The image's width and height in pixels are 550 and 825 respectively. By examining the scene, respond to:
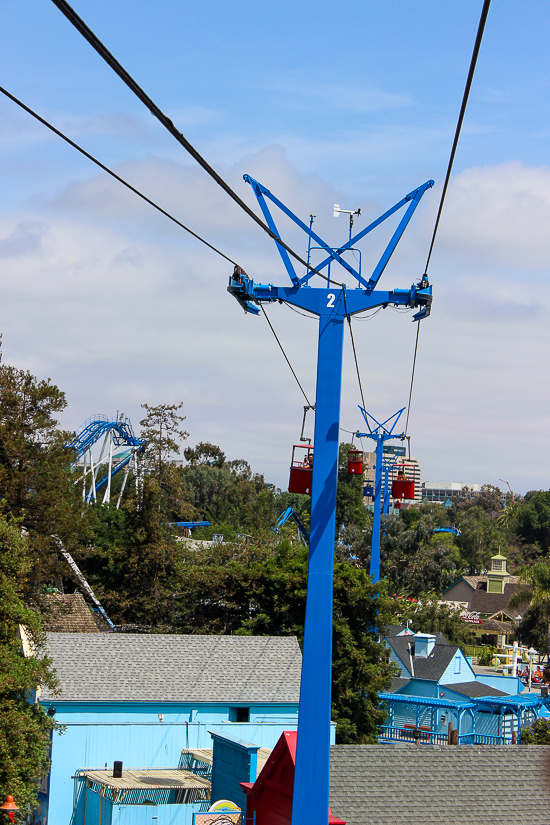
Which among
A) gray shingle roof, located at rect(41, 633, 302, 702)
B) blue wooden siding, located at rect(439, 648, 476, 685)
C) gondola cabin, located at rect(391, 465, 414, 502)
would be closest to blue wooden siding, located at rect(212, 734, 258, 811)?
gray shingle roof, located at rect(41, 633, 302, 702)

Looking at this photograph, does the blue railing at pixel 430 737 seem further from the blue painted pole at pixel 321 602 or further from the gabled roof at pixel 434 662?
the blue painted pole at pixel 321 602

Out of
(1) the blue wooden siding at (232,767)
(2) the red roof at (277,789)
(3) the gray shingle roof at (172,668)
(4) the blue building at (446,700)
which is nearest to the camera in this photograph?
(2) the red roof at (277,789)

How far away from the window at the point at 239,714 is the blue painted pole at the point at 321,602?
60.0 feet

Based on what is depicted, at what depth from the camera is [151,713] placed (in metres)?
27.7

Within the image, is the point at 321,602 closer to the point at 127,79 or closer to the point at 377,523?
the point at 127,79

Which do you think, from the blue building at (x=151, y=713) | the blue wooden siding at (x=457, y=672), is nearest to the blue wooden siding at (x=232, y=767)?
the blue building at (x=151, y=713)

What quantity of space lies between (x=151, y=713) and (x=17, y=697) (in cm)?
783

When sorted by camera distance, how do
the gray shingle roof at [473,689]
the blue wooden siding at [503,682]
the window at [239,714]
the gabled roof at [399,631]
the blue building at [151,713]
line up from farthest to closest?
the gabled roof at [399,631], the blue wooden siding at [503,682], the gray shingle roof at [473,689], the window at [239,714], the blue building at [151,713]

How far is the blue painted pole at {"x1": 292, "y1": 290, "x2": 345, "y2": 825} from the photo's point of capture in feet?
36.3

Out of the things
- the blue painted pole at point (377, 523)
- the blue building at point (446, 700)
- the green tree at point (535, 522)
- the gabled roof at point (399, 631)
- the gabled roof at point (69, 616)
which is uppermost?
the green tree at point (535, 522)

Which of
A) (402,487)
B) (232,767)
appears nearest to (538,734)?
(402,487)

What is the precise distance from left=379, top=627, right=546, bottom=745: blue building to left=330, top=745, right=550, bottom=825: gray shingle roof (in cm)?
1728

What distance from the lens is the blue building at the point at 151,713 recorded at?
22969 millimetres

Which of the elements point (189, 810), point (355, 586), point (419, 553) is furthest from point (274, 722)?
point (419, 553)
